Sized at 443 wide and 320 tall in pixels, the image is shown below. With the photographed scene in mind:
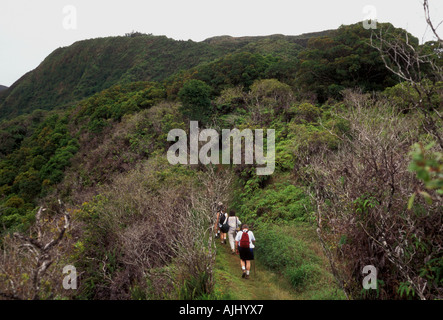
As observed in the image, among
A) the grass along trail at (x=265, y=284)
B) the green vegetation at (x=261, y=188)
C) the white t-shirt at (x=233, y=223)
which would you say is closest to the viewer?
the green vegetation at (x=261, y=188)

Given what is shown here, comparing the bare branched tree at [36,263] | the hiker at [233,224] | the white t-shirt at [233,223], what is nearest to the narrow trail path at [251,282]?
the hiker at [233,224]

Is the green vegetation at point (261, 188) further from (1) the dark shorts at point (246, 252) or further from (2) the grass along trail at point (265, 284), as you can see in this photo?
(1) the dark shorts at point (246, 252)

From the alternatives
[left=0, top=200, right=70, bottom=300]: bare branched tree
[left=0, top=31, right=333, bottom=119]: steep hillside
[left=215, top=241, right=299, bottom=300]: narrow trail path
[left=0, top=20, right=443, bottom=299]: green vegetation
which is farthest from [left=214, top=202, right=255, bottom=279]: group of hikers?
[left=0, top=31, right=333, bottom=119]: steep hillside

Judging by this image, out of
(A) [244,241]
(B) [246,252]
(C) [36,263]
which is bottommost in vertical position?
(B) [246,252]

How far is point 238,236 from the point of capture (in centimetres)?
700

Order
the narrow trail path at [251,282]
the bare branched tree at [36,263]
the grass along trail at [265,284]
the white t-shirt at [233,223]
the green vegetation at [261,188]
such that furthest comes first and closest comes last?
the white t-shirt at [233,223], the narrow trail path at [251,282], the grass along trail at [265,284], the green vegetation at [261,188], the bare branched tree at [36,263]

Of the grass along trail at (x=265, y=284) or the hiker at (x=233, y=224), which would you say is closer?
the grass along trail at (x=265, y=284)

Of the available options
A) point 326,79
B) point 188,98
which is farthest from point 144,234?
point 326,79

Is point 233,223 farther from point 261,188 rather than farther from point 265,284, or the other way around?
point 261,188

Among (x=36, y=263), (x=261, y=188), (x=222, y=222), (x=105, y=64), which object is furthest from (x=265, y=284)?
(x=105, y=64)

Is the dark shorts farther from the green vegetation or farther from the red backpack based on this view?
the green vegetation

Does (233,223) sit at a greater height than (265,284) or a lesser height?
greater

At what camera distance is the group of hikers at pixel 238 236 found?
6.68 m
